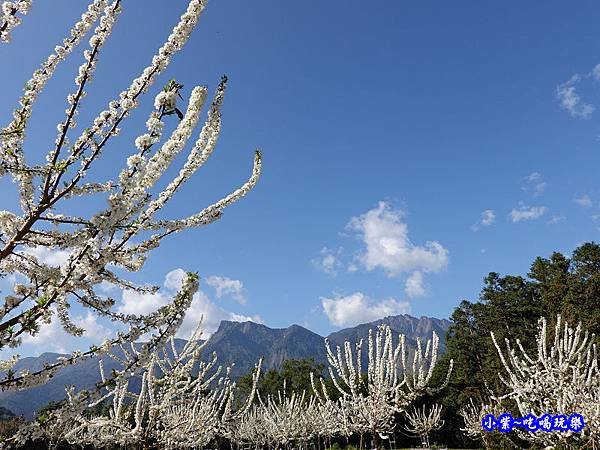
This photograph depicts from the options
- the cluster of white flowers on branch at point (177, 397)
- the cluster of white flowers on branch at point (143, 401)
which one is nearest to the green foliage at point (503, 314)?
the cluster of white flowers on branch at point (177, 397)

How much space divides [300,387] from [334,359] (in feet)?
153

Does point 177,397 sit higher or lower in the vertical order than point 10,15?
lower

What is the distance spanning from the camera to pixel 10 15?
2.93 metres

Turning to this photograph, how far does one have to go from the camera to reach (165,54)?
312 centimetres

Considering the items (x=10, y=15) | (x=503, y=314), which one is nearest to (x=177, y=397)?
(x=10, y=15)

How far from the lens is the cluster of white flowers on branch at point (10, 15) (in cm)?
287

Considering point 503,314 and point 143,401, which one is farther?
point 503,314

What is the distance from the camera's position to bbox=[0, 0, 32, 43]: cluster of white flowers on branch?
2873mm

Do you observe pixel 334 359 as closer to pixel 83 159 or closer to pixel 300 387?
pixel 83 159

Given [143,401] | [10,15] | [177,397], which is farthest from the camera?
[177,397]

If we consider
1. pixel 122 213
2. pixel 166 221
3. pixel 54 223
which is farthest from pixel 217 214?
pixel 54 223

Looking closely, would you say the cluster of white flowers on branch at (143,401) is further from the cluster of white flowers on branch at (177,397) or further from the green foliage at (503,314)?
the green foliage at (503,314)

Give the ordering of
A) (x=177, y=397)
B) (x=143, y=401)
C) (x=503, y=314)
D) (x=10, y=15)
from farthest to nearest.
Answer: (x=503, y=314) → (x=177, y=397) → (x=143, y=401) → (x=10, y=15)

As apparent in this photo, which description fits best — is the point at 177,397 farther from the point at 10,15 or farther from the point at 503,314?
the point at 503,314
